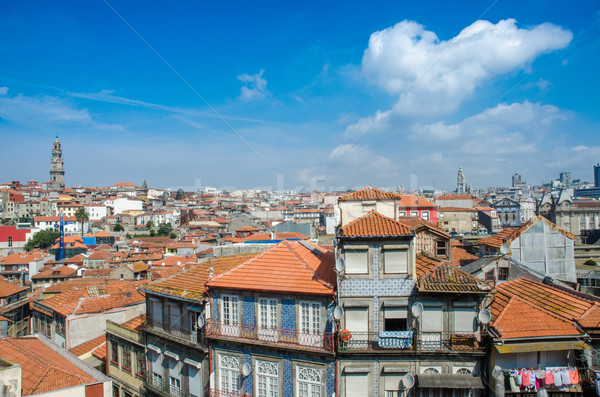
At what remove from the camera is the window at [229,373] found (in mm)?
16188

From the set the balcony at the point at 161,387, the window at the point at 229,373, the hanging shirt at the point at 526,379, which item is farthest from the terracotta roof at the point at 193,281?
the hanging shirt at the point at 526,379

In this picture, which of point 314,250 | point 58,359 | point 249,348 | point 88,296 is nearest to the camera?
point 249,348

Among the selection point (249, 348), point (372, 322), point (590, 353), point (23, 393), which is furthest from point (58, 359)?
point (590, 353)

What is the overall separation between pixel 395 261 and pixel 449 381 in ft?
14.3

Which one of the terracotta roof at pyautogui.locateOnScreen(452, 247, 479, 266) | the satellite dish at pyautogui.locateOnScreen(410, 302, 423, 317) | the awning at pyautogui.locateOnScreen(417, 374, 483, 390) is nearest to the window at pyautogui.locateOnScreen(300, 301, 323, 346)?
the satellite dish at pyautogui.locateOnScreen(410, 302, 423, 317)

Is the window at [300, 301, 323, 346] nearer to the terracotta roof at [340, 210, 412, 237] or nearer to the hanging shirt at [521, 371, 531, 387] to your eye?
the terracotta roof at [340, 210, 412, 237]

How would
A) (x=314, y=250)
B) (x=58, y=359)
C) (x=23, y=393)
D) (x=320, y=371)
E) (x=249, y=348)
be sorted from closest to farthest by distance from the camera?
1. (x=23, y=393)
2. (x=320, y=371)
3. (x=249, y=348)
4. (x=58, y=359)
5. (x=314, y=250)

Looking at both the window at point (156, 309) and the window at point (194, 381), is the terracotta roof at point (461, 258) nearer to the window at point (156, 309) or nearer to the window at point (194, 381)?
the window at point (194, 381)

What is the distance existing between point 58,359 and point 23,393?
11.9ft

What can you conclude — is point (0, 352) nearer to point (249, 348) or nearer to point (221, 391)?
point (221, 391)

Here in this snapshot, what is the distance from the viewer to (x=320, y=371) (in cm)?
1491

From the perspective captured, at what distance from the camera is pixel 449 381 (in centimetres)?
1402

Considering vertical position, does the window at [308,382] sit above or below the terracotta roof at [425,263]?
below

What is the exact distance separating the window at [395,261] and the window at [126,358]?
49.3ft
